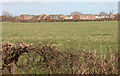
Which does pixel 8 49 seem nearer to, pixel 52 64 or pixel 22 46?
pixel 22 46

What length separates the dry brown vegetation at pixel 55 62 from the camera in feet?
12.5

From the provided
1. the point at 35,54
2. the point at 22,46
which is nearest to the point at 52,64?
the point at 35,54

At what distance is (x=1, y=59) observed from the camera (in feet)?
12.9

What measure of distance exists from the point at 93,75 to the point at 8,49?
1958 mm

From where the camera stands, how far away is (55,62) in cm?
392

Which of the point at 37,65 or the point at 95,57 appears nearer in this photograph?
the point at 95,57

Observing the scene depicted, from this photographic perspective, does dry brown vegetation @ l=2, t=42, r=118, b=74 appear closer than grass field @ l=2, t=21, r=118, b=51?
Yes

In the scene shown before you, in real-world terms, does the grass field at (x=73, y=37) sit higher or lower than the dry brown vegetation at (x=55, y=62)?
lower

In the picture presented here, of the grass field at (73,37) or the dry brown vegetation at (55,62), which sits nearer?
the dry brown vegetation at (55,62)

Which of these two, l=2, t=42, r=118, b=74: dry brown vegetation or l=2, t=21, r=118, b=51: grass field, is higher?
l=2, t=42, r=118, b=74: dry brown vegetation

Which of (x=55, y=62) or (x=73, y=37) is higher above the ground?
(x=55, y=62)

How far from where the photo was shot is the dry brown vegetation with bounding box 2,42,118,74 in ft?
12.5

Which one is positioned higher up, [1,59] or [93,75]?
[1,59]

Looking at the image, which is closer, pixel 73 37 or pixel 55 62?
pixel 55 62
